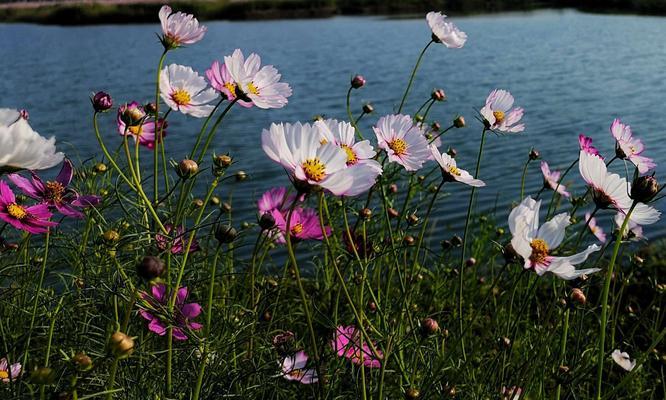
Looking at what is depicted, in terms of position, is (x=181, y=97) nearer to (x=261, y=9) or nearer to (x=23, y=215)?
(x=23, y=215)

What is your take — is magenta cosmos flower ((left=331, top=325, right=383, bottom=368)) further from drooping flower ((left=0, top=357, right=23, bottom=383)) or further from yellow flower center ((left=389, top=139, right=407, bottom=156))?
drooping flower ((left=0, top=357, right=23, bottom=383))

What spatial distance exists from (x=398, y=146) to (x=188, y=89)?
396 millimetres

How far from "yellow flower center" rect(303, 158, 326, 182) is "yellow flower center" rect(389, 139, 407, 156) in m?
0.40

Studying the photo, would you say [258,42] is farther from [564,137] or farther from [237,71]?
[237,71]

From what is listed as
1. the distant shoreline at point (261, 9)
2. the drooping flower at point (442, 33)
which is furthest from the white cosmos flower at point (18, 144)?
the distant shoreline at point (261, 9)

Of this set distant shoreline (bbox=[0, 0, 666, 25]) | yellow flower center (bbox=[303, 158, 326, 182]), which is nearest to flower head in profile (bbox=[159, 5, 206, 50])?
yellow flower center (bbox=[303, 158, 326, 182])

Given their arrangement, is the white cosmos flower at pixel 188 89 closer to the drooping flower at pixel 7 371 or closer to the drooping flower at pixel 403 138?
the drooping flower at pixel 403 138

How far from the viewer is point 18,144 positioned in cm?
68

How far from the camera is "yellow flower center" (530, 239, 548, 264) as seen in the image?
834 millimetres

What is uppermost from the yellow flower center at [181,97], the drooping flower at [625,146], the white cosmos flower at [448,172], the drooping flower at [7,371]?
the yellow flower center at [181,97]

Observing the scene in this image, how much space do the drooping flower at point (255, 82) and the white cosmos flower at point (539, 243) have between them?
0.44 metres

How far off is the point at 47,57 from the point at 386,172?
36.8 ft

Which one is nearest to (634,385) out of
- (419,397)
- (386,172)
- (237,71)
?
(386,172)

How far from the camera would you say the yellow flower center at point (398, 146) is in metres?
1.12
